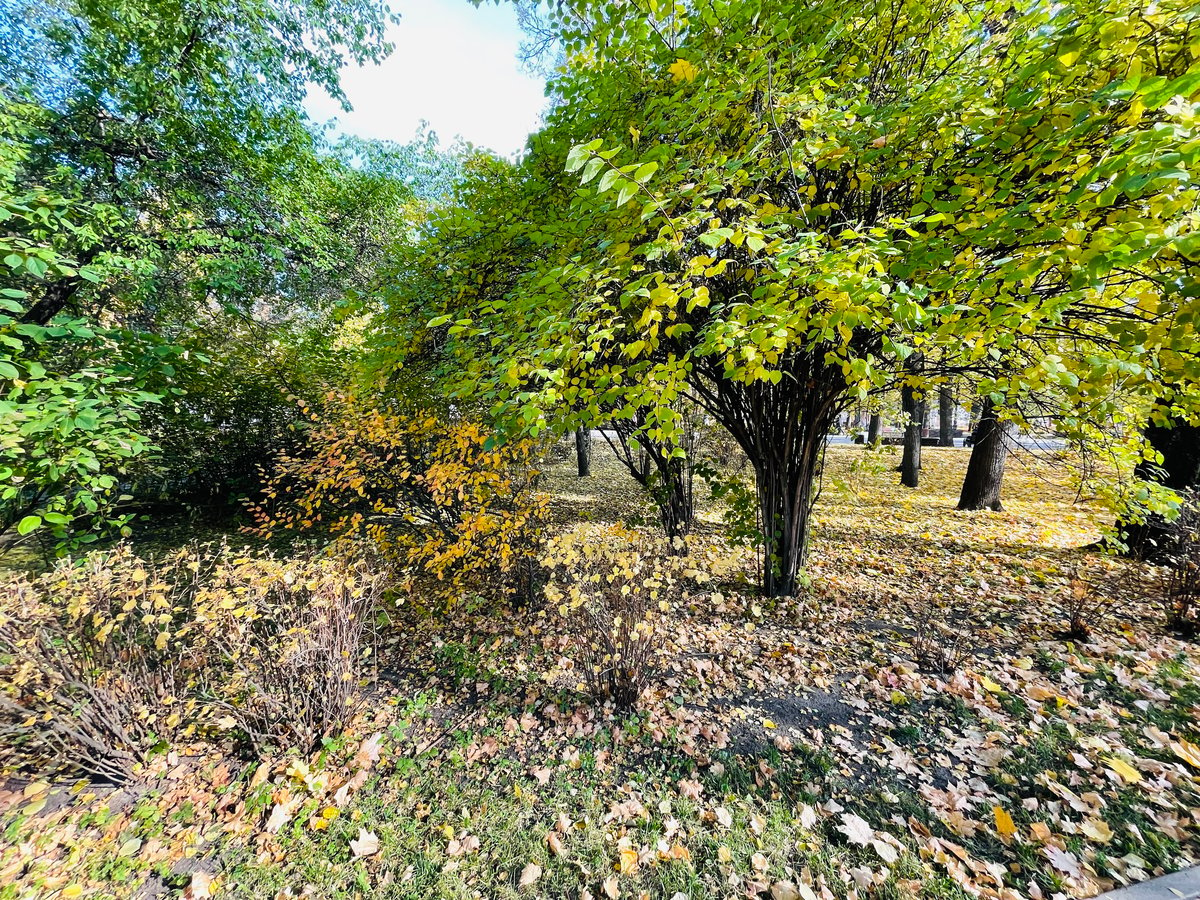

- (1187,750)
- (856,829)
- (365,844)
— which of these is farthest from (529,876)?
(1187,750)

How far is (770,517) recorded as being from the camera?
4695 mm

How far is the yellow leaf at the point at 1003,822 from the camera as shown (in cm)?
212

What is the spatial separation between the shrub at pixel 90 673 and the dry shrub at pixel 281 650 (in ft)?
0.67

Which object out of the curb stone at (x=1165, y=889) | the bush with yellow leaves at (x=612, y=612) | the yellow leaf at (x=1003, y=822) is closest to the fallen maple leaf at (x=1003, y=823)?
the yellow leaf at (x=1003, y=822)

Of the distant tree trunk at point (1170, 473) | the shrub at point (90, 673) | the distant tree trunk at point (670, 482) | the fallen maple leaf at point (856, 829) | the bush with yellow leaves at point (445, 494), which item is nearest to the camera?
the fallen maple leaf at point (856, 829)

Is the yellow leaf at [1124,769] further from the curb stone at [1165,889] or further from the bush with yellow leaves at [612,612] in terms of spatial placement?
the bush with yellow leaves at [612,612]

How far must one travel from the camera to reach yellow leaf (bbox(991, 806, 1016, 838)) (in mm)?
2125

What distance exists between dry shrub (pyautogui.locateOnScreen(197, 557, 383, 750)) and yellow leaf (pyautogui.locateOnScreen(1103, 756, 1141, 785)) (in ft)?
15.2

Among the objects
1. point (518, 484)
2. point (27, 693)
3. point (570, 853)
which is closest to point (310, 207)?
point (518, 484)

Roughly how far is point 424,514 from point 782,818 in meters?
4.23

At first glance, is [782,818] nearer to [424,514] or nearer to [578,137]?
[424,514]

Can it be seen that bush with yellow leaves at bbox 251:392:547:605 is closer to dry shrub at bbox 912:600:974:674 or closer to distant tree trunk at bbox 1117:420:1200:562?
dry shrub at bbox 912:600:974:674

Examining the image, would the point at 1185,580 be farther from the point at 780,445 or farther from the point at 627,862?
the point at 627,862

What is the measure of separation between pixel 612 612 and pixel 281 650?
86.7 inches
